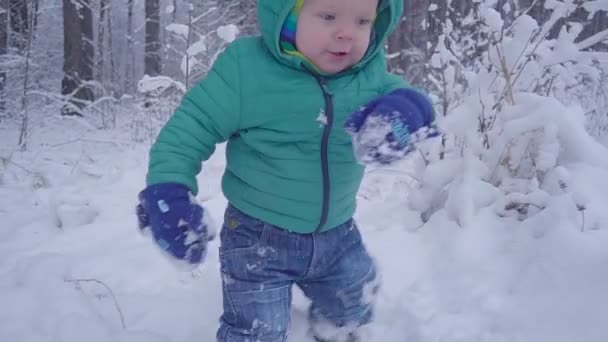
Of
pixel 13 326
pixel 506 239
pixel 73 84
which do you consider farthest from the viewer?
pixel 73 84

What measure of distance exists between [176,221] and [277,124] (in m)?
0.38

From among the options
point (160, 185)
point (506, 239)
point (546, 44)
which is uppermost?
point (546, 44)

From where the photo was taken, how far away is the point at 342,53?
4.09ft

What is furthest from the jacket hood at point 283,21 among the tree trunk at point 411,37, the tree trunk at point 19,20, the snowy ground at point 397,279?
the tree trunk at point 19,20

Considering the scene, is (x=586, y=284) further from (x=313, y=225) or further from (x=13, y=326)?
(x=13, y=326)

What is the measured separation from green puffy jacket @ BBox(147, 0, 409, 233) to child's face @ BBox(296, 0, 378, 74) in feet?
0.16

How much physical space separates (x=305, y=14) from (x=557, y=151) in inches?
55.1

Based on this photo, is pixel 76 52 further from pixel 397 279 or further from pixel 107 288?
pixel 397 279

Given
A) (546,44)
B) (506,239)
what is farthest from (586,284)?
(546,44)

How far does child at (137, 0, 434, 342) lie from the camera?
114 cm

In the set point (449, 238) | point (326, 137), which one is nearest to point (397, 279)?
point (449, 238)

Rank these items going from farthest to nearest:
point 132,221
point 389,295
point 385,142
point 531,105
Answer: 1. point 132,221
2. point 531,105
3. point 389,295
4. point 385,142

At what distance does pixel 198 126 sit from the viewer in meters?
1.24

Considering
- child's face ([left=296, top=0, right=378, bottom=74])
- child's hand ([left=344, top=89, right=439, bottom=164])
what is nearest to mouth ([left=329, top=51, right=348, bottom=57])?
child's face ([left=296, top=0, right=378, bottom=74])
